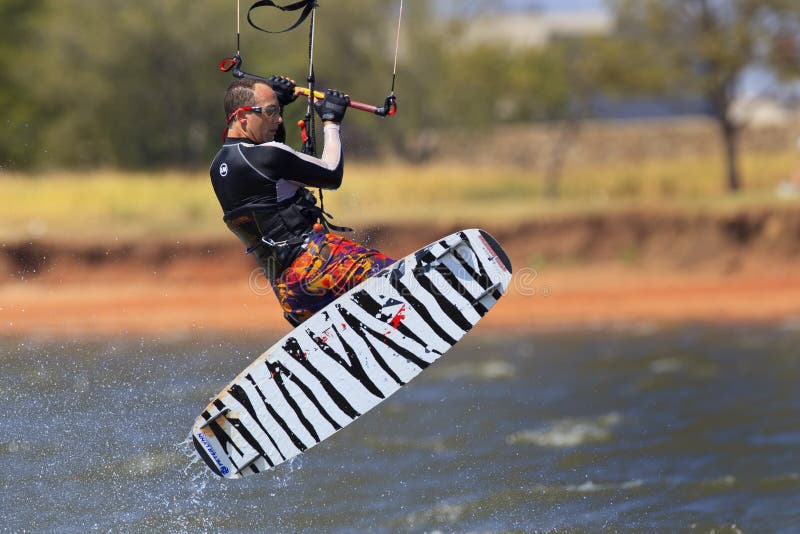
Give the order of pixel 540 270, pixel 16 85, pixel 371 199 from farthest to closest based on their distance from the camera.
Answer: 1. pixel 16 85
2. pixel 371 199
3. pixel 540 270

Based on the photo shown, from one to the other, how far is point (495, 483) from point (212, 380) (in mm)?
4249

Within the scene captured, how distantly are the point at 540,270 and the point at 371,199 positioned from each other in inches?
133

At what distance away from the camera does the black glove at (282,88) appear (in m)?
6.05

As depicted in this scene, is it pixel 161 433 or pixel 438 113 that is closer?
pixel 161 433

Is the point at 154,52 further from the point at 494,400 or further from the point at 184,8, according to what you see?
the point at 494,400

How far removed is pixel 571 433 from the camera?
9539 mm

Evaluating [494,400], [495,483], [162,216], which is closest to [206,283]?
[162,216]

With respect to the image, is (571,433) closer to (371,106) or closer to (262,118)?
(371,106)

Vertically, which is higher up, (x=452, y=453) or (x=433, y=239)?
(x=452, y=453)

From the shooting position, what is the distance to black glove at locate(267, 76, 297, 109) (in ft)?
19.9

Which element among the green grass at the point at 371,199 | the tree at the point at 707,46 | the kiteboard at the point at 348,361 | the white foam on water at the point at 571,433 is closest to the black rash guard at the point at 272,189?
the kiteboard at the point at 348,361

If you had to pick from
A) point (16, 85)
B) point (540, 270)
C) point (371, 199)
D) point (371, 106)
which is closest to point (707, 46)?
point (540, 270)

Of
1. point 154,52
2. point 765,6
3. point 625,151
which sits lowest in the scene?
point 625,151

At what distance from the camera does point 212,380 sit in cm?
1143
